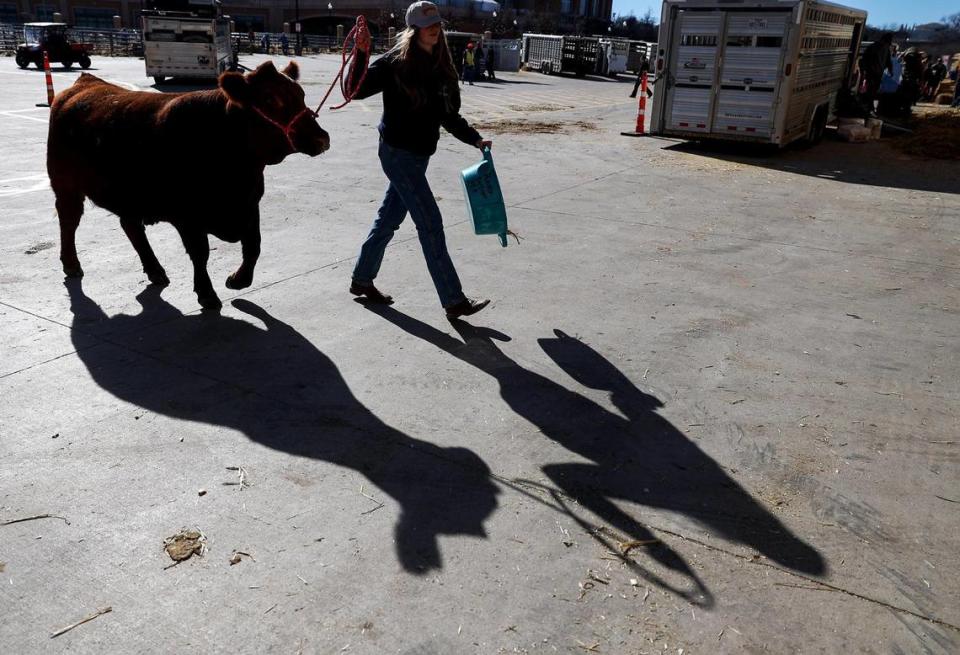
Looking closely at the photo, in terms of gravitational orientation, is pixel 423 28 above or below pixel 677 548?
above

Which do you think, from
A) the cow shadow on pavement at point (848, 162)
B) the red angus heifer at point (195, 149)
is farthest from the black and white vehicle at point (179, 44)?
the red angus heifer at point (195, 149)

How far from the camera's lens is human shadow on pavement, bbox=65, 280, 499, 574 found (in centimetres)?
310

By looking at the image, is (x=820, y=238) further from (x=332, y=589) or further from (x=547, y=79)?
(x=547, y=79)

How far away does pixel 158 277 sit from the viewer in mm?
5453

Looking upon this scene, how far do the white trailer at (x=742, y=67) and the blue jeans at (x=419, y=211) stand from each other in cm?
950

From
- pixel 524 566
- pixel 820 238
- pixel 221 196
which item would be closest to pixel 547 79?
pixel 820 238

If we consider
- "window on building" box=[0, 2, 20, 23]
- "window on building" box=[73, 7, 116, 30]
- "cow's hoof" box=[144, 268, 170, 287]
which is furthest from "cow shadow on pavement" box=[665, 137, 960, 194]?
"window on building" box=[73, 7, 116, 30]

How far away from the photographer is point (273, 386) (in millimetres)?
4078

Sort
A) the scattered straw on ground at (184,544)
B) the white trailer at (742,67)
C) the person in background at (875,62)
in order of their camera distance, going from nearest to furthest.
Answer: the scattered straw on ground at (184,544) → the white trailer at (742,67) → the person in background at (875,62)

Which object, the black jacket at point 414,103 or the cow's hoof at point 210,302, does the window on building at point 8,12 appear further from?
the black jacket at point 414,103

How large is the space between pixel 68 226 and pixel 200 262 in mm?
1345

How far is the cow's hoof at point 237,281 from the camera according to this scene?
530 centimetres

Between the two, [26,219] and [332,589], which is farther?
[26,219]

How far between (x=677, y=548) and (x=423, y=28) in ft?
Result: 10.3
